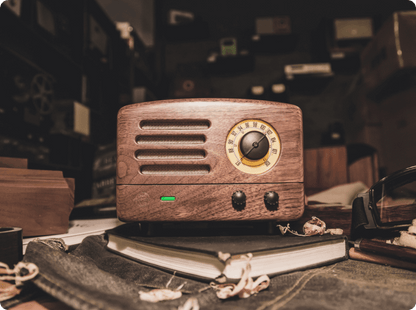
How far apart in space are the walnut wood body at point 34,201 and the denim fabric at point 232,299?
13 cm

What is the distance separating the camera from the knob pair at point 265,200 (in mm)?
470

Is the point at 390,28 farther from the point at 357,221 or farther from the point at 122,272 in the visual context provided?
the point at 122,272

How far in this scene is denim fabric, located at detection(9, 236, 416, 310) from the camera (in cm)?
28

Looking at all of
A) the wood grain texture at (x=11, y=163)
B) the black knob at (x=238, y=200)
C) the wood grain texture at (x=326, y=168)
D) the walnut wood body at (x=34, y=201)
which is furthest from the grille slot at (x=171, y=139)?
the wood grain texture at (x=326, y=168)

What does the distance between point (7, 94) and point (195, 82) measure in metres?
1.37

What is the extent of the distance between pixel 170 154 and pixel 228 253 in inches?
9.6

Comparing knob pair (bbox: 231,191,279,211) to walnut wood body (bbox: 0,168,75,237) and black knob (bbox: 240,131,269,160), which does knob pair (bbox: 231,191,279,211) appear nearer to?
black knob (bbox: 240,131,269,160)

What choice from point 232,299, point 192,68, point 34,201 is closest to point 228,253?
point 232,299

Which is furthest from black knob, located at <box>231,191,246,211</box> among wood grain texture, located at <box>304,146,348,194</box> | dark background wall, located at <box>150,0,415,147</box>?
dark background wall, located at <box>150,0,415,147</box>

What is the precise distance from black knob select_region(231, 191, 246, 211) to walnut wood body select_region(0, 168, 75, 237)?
398 mm

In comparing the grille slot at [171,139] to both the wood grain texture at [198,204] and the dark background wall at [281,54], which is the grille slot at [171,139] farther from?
the dark background wall at [281,54]

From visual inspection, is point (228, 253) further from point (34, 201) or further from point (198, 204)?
point (34, 201)

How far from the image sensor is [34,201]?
52cm

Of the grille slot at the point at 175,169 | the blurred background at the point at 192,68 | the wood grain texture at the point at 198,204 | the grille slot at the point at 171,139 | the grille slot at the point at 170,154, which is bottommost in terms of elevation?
the wood grain texture at the point at 198,204
